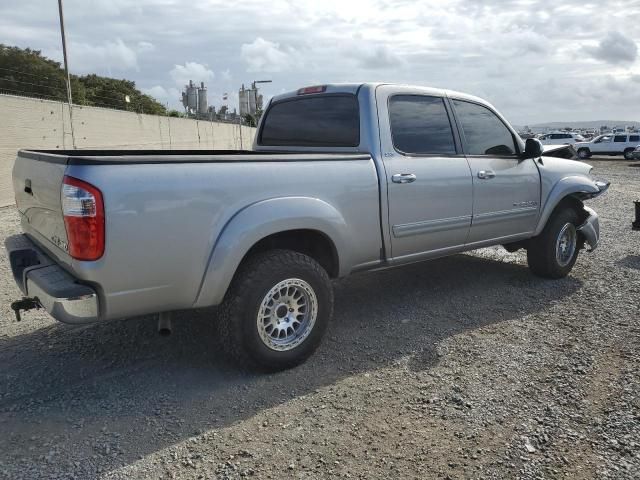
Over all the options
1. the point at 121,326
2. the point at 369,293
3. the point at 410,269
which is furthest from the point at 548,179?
the point at 121,326

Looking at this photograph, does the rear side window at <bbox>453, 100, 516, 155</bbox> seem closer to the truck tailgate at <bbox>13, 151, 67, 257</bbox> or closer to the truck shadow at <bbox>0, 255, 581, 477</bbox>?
the truck shadow at <bbox>0, 255, 581, 477</bbox>

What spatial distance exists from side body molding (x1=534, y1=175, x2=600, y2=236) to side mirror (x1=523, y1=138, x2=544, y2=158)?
1.68ft

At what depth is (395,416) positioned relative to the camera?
10.2 feet

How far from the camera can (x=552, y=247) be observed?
18.5 ft

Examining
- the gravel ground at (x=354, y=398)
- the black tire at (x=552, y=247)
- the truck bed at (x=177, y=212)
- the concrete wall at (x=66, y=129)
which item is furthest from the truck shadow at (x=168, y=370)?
the concrete wall at (x=66, y=129)

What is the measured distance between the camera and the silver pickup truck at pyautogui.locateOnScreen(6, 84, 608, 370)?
282 centimetres

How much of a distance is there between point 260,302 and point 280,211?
584 mm

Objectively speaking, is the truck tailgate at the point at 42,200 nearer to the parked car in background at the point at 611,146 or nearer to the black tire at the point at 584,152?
the parked car in background at the point at 611,146

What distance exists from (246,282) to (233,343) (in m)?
0.41

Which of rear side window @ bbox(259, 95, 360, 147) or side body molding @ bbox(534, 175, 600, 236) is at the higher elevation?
rear side window @ bbox(259, 95, 360, 147)

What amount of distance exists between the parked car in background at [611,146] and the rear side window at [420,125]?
3343 cm

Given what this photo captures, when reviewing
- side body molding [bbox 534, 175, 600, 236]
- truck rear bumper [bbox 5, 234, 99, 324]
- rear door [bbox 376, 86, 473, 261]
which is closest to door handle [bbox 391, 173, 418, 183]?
rear door [bbox 376, 86, 473, 261]

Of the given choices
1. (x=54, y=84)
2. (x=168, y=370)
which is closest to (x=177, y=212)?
(x=168, y=370)

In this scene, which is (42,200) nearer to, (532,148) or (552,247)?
(532,148)
